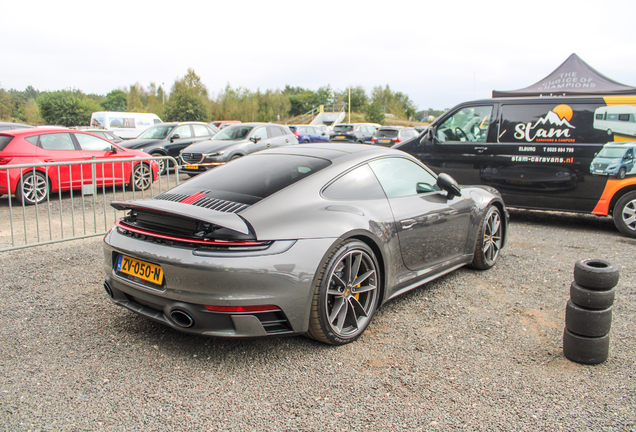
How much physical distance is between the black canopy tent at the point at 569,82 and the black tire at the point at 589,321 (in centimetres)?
1087

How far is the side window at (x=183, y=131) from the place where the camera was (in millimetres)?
14818

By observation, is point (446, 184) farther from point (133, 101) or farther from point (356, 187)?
point (133, 101)

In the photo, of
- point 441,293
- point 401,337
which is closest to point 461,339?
point 401,337

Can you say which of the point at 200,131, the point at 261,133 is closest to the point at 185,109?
the point at 200,131

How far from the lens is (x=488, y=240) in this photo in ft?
16.4

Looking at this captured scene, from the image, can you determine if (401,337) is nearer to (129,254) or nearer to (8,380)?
(129,254)

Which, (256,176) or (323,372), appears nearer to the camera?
(323,372)

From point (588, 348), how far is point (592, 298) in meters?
0.36

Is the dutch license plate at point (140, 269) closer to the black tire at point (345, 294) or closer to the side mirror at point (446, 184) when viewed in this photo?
the black tire at point (345, 294)

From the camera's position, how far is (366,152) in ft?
12.8

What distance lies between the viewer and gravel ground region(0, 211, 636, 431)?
2.41 metres

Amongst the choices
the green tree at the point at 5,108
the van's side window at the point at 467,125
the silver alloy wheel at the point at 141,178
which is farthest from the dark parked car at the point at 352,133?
the green tree at the point at 5,108

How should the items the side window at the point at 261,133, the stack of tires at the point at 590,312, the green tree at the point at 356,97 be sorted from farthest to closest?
the green tree at the point at 356,97 < the side window at the point at 261,133 < the stack of tires at the point at 590,312

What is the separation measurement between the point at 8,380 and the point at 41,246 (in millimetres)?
3544
